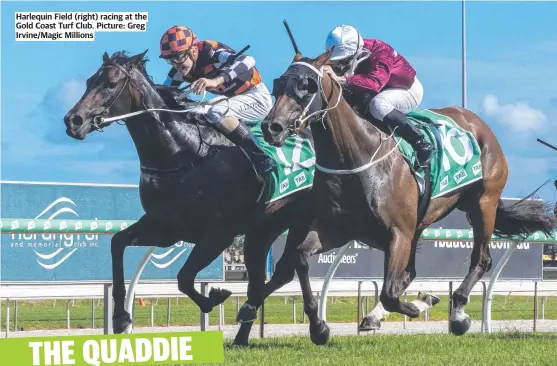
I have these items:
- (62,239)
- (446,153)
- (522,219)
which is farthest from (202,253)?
(62,239)

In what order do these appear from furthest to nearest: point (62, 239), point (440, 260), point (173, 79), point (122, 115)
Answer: point (440, 260)
point (62, 239)
point (173, 79)
point (122, 115)

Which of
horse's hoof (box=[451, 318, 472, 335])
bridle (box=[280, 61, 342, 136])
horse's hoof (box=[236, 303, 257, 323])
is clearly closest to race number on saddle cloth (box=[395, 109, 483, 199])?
bridle (box=[280, 61, 342, 136])

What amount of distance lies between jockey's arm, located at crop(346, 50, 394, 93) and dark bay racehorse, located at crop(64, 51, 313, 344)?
2.76 ft

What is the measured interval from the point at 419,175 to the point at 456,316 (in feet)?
3.72

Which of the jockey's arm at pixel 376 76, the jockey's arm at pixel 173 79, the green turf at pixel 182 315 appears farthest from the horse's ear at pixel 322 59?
the green turf at pixel 182 315

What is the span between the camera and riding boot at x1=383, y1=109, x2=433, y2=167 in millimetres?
7156

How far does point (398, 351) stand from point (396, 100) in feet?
5.69

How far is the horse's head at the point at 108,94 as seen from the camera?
23.0 ft

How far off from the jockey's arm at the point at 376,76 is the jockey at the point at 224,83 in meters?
0.87

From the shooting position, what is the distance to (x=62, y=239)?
15617 millimetres

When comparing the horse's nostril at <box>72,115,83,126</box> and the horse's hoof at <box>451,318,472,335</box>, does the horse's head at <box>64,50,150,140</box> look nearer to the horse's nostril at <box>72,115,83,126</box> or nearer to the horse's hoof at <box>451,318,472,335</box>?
the horse's nostril at <box>72,115,83,126</box>

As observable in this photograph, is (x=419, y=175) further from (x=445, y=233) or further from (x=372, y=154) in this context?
(x=445, y=233)

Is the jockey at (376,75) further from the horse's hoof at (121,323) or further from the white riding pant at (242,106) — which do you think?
the horse's hoof at (121,323)

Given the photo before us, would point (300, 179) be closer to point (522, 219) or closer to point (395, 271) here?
point (395, 271)
